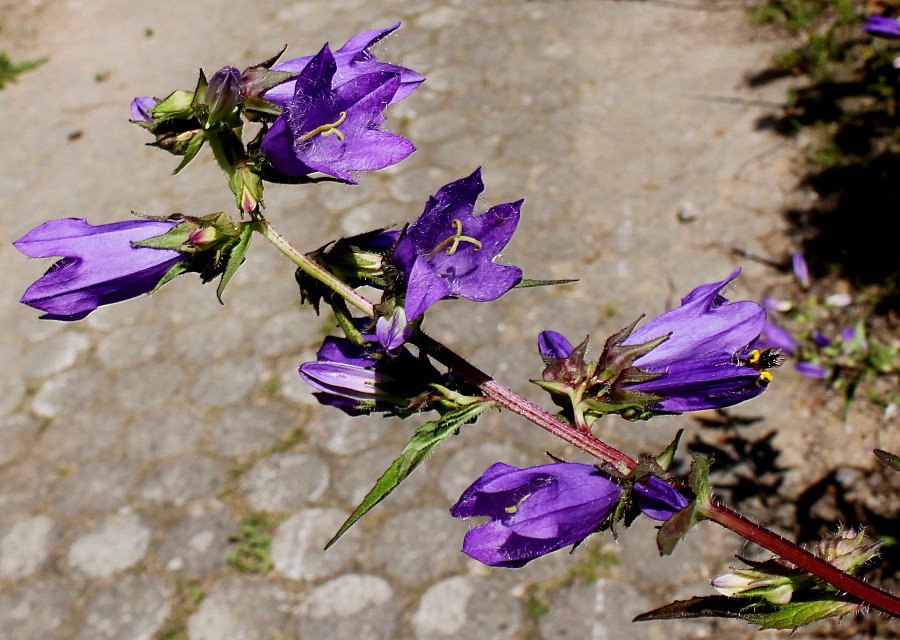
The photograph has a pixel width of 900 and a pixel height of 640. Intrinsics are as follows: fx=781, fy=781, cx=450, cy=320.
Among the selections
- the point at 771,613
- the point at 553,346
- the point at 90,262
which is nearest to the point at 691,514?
the point at 771,613

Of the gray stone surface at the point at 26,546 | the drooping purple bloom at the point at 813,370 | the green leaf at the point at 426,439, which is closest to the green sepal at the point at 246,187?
the green leaf at the point at 426,439

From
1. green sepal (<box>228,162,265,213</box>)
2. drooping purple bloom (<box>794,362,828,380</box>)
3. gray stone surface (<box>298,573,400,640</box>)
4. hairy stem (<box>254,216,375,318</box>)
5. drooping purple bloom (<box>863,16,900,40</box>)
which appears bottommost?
gray stone surface (<box>298,573,400,640</box>)

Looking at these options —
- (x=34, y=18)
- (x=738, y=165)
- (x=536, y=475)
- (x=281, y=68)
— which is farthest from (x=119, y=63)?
(x=536, y=475)

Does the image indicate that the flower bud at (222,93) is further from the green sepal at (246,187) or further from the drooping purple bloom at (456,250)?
the drooping purple bloom at (456,250)

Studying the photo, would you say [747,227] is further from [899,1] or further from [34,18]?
[34,18]

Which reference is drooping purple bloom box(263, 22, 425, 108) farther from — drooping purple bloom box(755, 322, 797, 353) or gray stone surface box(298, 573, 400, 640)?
gray stone surface box(298, 573, 400, 640)

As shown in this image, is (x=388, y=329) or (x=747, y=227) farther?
(x=747, y=227)

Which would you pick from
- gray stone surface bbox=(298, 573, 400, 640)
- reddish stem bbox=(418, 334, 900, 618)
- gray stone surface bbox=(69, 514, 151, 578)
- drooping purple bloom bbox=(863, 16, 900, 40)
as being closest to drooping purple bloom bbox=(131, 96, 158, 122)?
reddish stem bbox=(418, 334, 900, 618)
